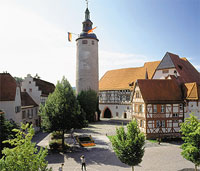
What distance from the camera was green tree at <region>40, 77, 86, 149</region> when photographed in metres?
20.1

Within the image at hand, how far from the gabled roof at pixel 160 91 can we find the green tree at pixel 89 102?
1522 cm

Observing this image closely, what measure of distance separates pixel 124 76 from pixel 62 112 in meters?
28.5

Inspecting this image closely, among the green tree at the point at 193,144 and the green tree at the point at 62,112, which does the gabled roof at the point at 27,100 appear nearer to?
the green tree at the point at 62,112

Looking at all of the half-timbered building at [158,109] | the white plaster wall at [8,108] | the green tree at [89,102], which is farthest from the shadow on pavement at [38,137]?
the half-timbered building at [158,109]

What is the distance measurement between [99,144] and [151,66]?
25.6m

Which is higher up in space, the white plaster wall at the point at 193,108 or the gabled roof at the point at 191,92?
the gabled roof at the point at 191,92

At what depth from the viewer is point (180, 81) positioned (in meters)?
29.8

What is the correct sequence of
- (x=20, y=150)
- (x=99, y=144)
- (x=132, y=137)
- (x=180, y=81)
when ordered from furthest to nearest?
(x=180, y=81), (x=99, y=144), (x=132, y=137), (x=20, y=150)

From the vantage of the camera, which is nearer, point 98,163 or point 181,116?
Answer: point 98,163

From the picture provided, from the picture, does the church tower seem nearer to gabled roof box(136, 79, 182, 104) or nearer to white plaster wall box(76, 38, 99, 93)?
white plaster wall box(76, 38, 99, 93)

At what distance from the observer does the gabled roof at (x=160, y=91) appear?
26.0m

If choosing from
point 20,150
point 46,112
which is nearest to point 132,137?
point 20,150

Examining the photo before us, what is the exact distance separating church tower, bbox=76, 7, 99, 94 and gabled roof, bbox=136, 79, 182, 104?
17.4 metres

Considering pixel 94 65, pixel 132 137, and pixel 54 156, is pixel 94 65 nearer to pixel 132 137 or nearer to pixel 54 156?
pixel 54 156
